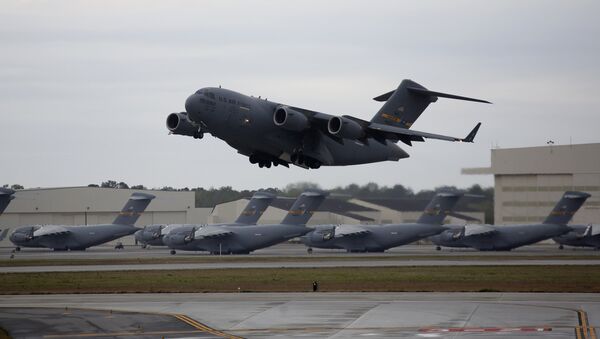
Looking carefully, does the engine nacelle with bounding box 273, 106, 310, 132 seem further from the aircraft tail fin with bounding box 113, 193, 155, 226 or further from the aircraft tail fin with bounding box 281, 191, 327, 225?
the aircraft tail fin with bounding box 113, 193, 155, 226

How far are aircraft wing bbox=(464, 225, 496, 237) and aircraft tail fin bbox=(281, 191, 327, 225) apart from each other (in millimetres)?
13064

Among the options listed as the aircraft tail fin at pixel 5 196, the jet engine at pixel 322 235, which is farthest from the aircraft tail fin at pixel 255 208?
the aircraft tail fin at pixel 5 196

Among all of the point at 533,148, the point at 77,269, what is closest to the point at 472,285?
the point at 77,269

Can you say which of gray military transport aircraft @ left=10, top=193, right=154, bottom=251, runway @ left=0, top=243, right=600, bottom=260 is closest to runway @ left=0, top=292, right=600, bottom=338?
runway @ left=0, top=243, right=600, bottom=260

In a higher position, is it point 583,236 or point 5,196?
point 5,196

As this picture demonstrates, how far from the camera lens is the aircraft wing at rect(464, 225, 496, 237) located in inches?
3123

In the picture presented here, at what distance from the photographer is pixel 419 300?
117 feet

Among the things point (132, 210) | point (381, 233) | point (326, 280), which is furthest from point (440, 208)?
point (326, 280)

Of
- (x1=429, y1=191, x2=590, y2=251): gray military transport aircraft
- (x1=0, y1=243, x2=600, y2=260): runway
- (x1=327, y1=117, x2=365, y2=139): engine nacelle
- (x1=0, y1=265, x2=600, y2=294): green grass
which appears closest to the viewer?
(x1=327, y1=117, x2=365, y2=139): engine nacelle

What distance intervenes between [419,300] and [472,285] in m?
7.60

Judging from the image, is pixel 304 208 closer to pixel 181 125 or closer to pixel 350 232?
pixel 350 232

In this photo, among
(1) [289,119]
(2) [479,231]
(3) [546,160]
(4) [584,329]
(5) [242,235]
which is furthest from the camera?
(3) [546,160]

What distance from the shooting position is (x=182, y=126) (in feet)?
116

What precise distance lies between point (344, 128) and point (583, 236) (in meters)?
53.8
